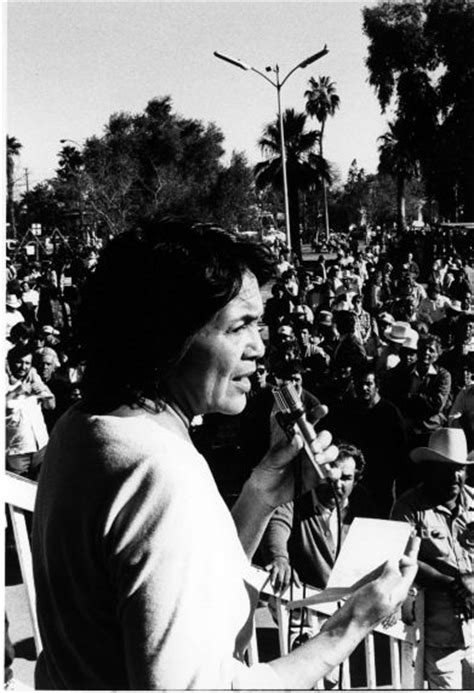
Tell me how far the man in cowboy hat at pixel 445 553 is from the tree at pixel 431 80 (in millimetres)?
16922

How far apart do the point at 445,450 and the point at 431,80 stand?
2272cm

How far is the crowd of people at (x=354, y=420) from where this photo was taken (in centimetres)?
315

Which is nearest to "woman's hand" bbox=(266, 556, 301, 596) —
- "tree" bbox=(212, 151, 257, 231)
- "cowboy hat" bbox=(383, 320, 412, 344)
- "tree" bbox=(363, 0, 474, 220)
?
"cowboy hat" bbox=(383, 320, 412, 344)

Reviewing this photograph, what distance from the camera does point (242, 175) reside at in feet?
116

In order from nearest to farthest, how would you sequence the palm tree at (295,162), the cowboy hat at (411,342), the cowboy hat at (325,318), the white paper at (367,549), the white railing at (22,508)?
the white paper at (367,549)
the white railing at (22,508)
the cowboy hat at (411,342)
the cowboy hat at (325,318)
the palm tree at (295,162)

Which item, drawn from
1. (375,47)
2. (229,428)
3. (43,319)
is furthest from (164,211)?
(375,47)

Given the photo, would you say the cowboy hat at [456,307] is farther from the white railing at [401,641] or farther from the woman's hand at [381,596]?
the woman's hand at [381,596]

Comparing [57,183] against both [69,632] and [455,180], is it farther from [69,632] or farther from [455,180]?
[69,632]

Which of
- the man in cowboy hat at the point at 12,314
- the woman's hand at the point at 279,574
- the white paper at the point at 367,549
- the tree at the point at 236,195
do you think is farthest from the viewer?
the tree at the point at 236,195

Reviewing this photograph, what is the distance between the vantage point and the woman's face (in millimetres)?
1194

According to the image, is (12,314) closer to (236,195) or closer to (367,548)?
(367,548)

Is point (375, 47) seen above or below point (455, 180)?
above

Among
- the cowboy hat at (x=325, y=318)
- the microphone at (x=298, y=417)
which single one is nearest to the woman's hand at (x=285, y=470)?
the microphone at (x=298, y=417)

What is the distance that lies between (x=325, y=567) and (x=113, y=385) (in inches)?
97.9
